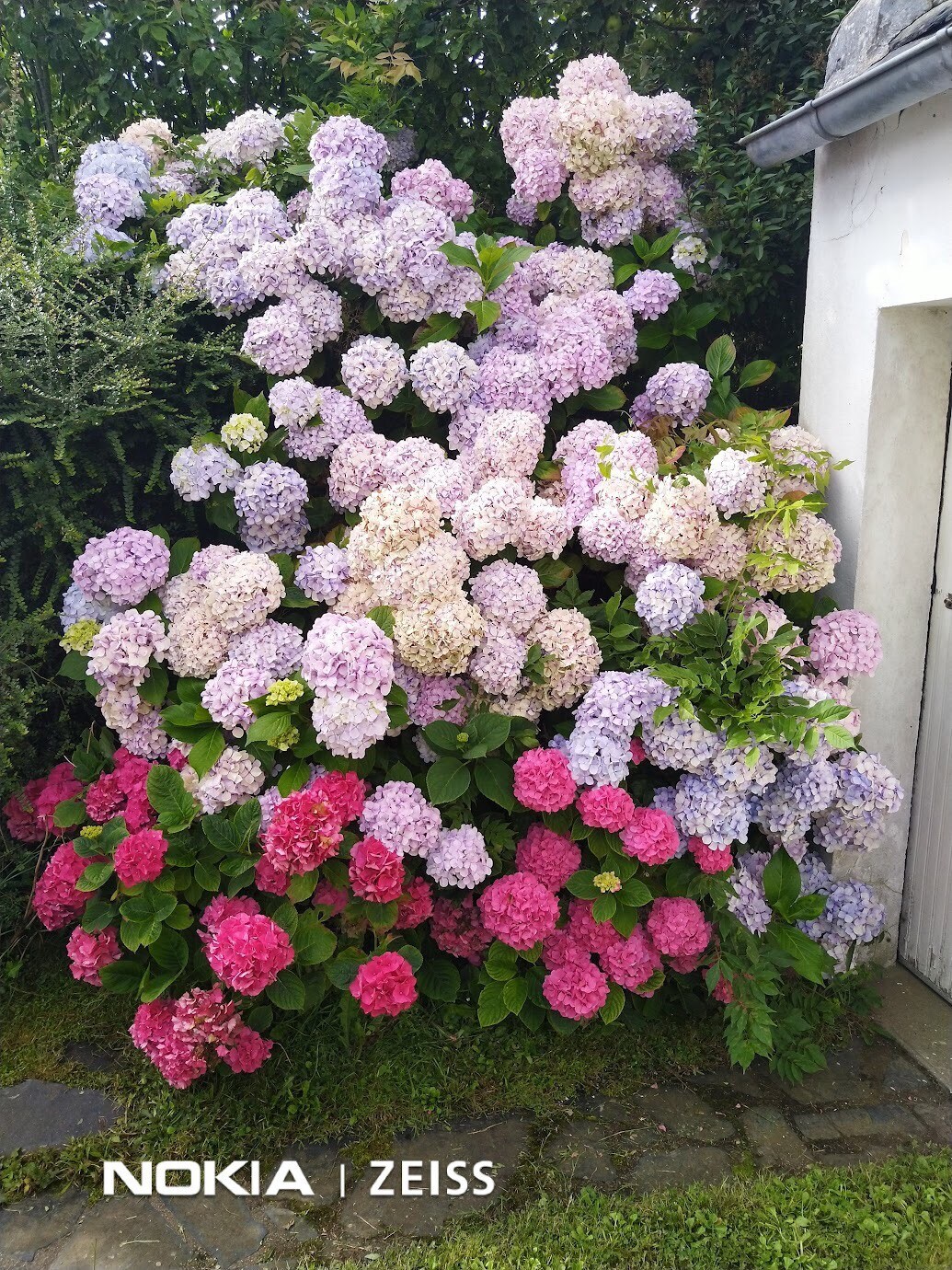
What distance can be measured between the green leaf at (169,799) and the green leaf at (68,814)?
0.41 meters

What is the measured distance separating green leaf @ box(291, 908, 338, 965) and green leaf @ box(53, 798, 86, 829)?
0.88 m

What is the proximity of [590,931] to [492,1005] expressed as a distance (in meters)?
0.36

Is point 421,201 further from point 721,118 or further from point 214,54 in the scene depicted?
point 214,54

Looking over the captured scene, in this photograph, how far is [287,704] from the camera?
2881 mm

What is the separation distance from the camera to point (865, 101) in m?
2.73

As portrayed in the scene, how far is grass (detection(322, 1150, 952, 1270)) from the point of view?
2357 mm

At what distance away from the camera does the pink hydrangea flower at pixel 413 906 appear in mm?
2924

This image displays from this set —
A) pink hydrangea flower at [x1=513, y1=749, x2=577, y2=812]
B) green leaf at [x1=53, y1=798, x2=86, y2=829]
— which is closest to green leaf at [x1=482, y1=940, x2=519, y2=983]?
pink hydrangea flower at [x1=513, y1=749, x2=577, y2=812]

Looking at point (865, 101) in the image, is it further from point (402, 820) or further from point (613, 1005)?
point (613, 1005)

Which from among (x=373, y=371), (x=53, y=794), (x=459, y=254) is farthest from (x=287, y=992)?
(x=459, y=254)

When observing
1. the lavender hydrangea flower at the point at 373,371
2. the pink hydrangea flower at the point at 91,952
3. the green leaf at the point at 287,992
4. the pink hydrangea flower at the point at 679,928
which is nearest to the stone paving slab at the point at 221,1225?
the green leaf at the point at 287,992

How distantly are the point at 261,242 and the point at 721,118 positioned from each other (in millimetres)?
1834

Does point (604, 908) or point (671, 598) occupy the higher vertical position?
point (671, 598)

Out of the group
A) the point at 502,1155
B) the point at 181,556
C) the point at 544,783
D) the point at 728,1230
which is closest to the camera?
the point at 728,1230
